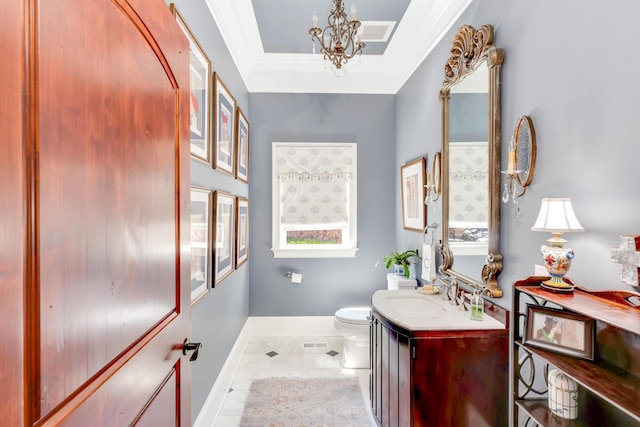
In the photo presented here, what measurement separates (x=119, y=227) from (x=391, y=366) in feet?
5.09

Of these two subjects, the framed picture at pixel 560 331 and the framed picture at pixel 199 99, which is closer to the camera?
the framed picture at pixel 560 331

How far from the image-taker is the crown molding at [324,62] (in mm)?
2242

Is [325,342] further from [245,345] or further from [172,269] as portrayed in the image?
[172,269]

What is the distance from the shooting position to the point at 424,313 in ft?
6.14

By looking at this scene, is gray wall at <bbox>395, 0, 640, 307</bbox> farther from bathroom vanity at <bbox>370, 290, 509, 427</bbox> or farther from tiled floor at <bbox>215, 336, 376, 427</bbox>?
tiled floor at <bbox>215, 336, 376, 427</bbox>

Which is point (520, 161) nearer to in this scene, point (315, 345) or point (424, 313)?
point (424, 313)

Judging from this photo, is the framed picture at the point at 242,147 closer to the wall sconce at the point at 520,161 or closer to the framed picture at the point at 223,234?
the framed picture at the point at 223,234

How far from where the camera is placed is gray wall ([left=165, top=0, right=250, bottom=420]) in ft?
5.74

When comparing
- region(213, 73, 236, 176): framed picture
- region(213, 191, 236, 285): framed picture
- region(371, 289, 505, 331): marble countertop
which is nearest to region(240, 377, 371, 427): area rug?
region(371, 289, 505, 331): marble countertop

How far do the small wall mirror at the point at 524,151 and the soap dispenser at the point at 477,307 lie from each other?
60 cm

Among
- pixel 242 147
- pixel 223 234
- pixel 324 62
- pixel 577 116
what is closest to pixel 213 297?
pixel 223 234

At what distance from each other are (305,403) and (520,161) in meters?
2.09

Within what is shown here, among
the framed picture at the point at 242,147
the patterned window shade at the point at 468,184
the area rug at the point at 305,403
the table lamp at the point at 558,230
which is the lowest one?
the area rug at the point at 305,403

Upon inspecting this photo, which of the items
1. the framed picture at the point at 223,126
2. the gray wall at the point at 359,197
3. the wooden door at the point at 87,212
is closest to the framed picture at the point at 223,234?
the framed picture at the point at 223,126
